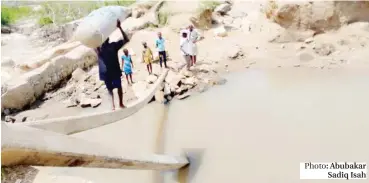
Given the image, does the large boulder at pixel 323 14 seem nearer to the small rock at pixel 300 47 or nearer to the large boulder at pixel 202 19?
the small rock at pixel 300 47

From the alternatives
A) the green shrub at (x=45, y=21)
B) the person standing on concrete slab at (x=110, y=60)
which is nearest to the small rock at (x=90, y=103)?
the person standing on concrete slab at (x=110, y=60)

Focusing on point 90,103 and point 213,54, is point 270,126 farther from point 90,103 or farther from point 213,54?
point 213,54

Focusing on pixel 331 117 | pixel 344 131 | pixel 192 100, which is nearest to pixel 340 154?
pixel 344 131

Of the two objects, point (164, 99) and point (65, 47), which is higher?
point (65, 47)

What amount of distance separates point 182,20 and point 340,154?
6724 mm

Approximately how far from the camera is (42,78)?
27.2 feet

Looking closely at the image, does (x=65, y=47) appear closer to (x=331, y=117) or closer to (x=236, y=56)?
(x=236, y=56)

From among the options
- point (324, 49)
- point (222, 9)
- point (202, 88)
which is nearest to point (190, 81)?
point (202, 88)

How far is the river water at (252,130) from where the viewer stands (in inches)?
171

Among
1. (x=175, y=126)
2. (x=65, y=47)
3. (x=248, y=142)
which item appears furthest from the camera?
(x=65, y=47)

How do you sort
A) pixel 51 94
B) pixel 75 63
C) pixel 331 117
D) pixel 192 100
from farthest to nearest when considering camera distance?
pixel 75 63
pixel 51 94
pixel 192 100
pixel 331 117

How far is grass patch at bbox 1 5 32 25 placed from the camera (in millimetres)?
20272

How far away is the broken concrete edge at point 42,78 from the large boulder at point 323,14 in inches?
181

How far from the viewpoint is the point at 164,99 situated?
263 inches
